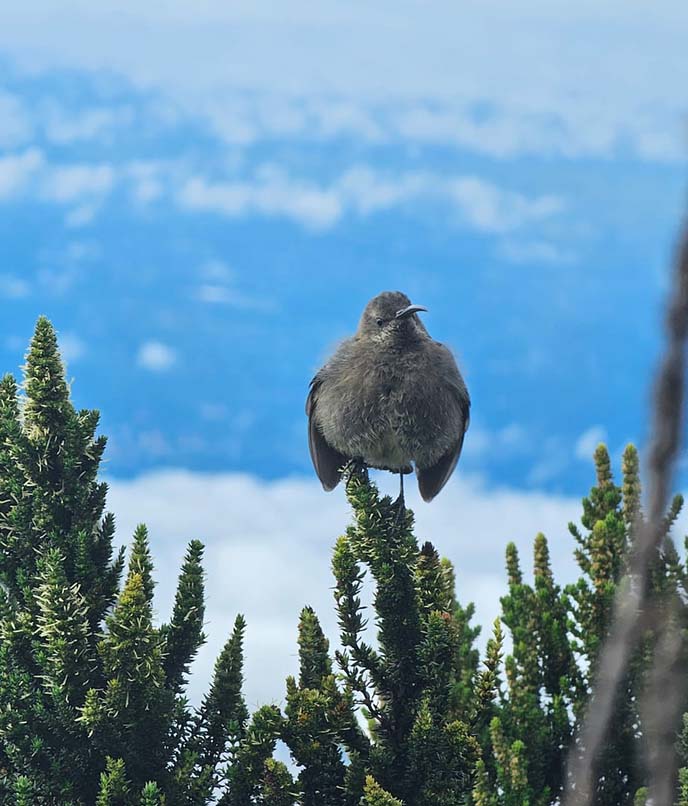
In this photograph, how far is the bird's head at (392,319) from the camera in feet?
26.4

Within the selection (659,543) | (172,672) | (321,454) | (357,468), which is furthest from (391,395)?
(659,543)

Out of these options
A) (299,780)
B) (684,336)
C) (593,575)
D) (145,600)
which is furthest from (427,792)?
(684,336)

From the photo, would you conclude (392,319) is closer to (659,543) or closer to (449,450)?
(449,450)

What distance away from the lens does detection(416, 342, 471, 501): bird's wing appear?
324 inches

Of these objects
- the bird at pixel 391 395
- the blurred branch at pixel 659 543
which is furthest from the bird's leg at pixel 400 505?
the blurred branch at pixel 659 543

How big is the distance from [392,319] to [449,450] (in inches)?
49.7

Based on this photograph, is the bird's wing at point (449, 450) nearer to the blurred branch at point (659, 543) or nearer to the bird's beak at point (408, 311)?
the bird's beak at point (408, 311)

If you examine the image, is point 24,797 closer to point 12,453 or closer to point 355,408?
point 12,453

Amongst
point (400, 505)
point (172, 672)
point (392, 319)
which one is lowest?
point (172, 672)

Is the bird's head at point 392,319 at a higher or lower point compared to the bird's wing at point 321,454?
higher

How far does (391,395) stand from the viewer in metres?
7.71

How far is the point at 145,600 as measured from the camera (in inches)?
291

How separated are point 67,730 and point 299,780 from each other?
170cm

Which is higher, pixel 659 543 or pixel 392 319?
pixel 392 319
